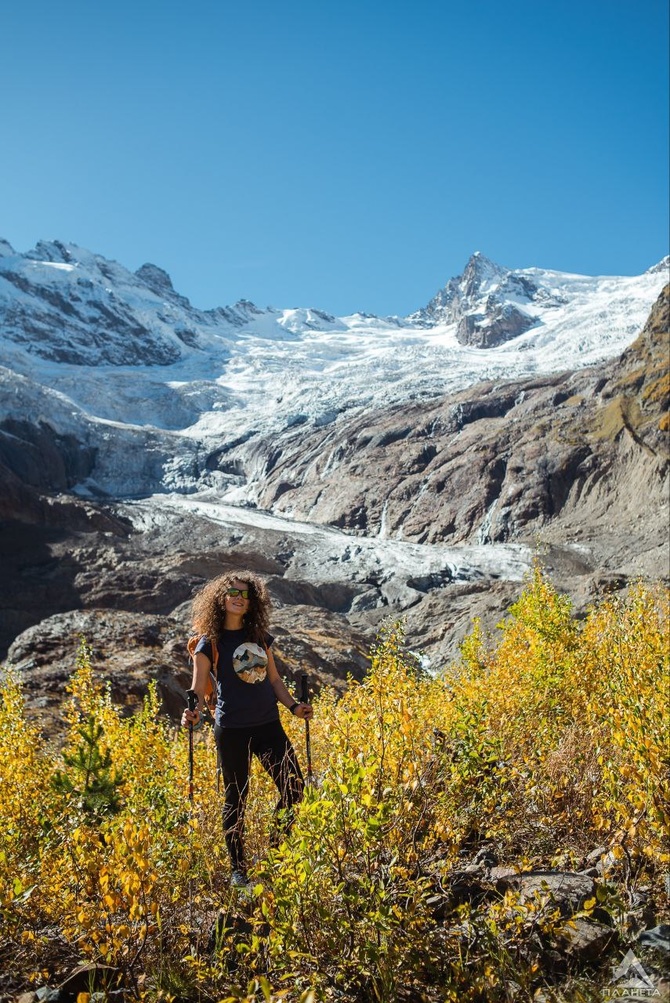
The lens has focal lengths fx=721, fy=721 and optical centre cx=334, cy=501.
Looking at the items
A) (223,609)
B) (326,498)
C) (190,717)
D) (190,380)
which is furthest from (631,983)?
(190,380)

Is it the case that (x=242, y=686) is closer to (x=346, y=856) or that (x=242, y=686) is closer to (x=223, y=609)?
(x=223, y=609)

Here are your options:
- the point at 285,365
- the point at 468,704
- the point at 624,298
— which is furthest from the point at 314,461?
the point at 624,298

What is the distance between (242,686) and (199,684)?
38 cm

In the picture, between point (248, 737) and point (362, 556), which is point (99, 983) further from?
point (362, 556)

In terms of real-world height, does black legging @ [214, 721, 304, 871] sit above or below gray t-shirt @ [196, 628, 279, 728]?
below

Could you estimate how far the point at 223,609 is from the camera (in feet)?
19.8

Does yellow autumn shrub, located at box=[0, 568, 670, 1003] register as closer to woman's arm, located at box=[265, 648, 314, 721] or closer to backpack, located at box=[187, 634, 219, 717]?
woman's arm, located at box=[265, 648, 314, 721]

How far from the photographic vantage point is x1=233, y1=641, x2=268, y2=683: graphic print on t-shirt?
221 inches

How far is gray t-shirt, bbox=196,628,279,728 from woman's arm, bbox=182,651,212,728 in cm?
7

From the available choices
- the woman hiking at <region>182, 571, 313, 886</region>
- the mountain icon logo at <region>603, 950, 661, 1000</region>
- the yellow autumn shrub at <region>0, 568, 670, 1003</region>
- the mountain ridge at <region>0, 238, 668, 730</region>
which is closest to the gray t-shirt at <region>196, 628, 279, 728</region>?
the woman hiking at <region>182, 571, 313, 886</region>

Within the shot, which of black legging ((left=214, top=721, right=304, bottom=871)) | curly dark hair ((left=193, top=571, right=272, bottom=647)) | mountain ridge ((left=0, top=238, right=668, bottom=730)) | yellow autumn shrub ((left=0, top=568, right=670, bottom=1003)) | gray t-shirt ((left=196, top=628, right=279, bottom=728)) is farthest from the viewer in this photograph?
mountain ridge ((left=0, top=238, right=668, bottom=730))

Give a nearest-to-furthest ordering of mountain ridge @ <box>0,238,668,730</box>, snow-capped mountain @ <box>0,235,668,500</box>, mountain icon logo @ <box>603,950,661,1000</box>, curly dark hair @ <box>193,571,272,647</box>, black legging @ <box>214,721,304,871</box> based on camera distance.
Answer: mountain icon logo @ <box>603,950,661,1000</box>, black legging @ <box>214,721,304,871</box>, curly dark hair @ <box>193,571,272,647</box>, mountain ridge @ <box>0,238,668,730</box>, snow-capped mountain @ <box>0,235,668,500</box>

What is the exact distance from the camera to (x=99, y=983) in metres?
4.37

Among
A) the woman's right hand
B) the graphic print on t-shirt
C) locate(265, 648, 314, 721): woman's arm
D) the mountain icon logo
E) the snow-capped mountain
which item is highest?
the snow-capped mountain
